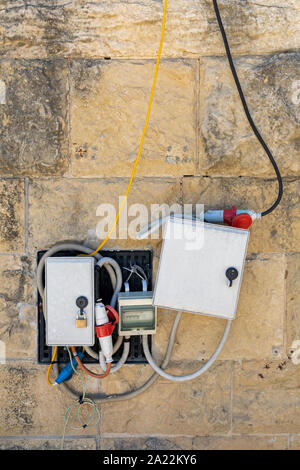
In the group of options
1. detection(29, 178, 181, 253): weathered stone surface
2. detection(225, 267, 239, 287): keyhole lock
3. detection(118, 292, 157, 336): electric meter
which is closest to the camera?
detection(225, 267, 239, 287): keyhole lock

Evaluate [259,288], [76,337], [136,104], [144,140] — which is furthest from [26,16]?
[259,288]

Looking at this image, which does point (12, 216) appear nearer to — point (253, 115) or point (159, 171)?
point (159, 171)

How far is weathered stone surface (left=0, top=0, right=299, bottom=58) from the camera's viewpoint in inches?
76.2

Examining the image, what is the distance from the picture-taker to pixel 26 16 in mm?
1939

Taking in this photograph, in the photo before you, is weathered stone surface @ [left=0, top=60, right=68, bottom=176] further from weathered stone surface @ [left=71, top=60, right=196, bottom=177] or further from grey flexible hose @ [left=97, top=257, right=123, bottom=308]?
grey flexible hose @ [left=97, top=257, right=123, bottom=308]

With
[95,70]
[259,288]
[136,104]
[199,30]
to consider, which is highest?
[199,30]

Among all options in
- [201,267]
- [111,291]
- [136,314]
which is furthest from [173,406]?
[201,267]

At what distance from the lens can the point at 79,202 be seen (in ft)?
6.64

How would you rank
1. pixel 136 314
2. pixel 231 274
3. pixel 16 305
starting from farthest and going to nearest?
pixel 16 305, pixel 136 314, pixel 231 274

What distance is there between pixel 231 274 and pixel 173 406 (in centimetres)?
75

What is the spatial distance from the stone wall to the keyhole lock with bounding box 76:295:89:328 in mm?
310

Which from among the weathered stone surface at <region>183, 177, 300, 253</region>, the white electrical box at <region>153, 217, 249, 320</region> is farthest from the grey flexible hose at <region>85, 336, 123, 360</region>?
the weathered stone surface at <region>183, 177, 300, 253</region>

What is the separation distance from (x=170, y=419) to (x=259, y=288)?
2.51 feet
